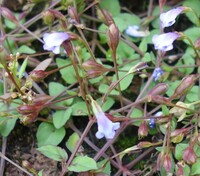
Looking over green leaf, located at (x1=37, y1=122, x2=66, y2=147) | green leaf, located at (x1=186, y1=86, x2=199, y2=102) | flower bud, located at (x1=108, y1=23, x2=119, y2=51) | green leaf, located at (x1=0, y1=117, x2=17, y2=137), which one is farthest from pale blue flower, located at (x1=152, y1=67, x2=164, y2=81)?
green leaf, located at (x1=0, y1=117, x2=17, y2=137)

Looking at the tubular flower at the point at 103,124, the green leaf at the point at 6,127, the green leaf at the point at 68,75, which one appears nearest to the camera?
the tubular flower at the point at 103,124

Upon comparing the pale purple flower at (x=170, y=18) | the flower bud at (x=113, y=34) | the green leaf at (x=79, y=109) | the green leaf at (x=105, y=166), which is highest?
the flower bud at (x=113, y=34)

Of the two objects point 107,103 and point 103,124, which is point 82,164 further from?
point 107,103

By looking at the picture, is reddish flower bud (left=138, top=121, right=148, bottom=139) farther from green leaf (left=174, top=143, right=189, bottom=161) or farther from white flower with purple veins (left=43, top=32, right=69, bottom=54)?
white flower with purple veins (left=43, top=32, right=69, bottom=54)

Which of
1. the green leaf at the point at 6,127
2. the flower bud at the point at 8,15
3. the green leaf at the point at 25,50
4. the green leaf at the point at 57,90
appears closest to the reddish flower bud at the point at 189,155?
the green leaf at the point at 57,90

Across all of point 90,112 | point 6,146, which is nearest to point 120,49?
point 90,112

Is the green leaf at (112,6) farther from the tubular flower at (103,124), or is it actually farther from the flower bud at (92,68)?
the tubular flower at (103,124)
